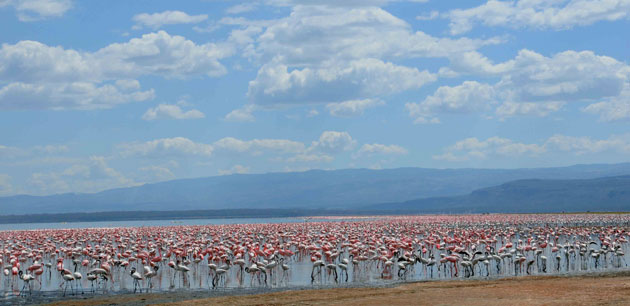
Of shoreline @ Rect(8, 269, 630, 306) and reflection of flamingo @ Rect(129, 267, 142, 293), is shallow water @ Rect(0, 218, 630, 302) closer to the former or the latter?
reflection of flamingo @ Rect(129, 267, 142, 293)

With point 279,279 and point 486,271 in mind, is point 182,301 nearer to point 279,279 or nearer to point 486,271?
point 279,279

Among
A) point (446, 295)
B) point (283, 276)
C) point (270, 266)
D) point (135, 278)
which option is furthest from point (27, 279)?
point (446, 295)

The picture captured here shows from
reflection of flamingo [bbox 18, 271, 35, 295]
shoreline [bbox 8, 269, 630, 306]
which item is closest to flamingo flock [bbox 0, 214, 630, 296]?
reflection of flamingo [bbox 18, 271, 35, 295]

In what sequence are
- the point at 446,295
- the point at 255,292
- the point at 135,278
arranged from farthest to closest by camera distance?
1. the point at 135,278
2. the point at 255,292
3. the point at 446,295

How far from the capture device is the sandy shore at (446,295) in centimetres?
1945

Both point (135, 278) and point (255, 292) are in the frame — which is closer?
point (255, 292)

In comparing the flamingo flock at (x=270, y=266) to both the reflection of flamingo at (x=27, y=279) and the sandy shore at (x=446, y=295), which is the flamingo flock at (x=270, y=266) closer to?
the reflection of flamingo at (x=27, y=279)

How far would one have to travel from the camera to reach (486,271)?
100ft

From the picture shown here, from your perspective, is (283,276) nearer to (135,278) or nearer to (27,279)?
(135,278)

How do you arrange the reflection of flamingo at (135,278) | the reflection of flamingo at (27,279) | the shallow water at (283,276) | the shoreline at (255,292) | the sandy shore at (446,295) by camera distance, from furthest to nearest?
the shallow water at (283,276) → the reflection of flamingo at (135,278) → the reflection of flamingo at (27,279) → the shoreline at (255,292) → the sandy shore at (446,295)

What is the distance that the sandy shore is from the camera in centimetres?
1945

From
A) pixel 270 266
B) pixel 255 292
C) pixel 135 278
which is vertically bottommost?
pixel 255 292

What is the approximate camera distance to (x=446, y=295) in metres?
21.0

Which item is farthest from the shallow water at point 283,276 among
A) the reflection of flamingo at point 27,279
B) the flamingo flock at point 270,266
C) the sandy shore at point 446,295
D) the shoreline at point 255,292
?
the sandy shore at point 446,295
